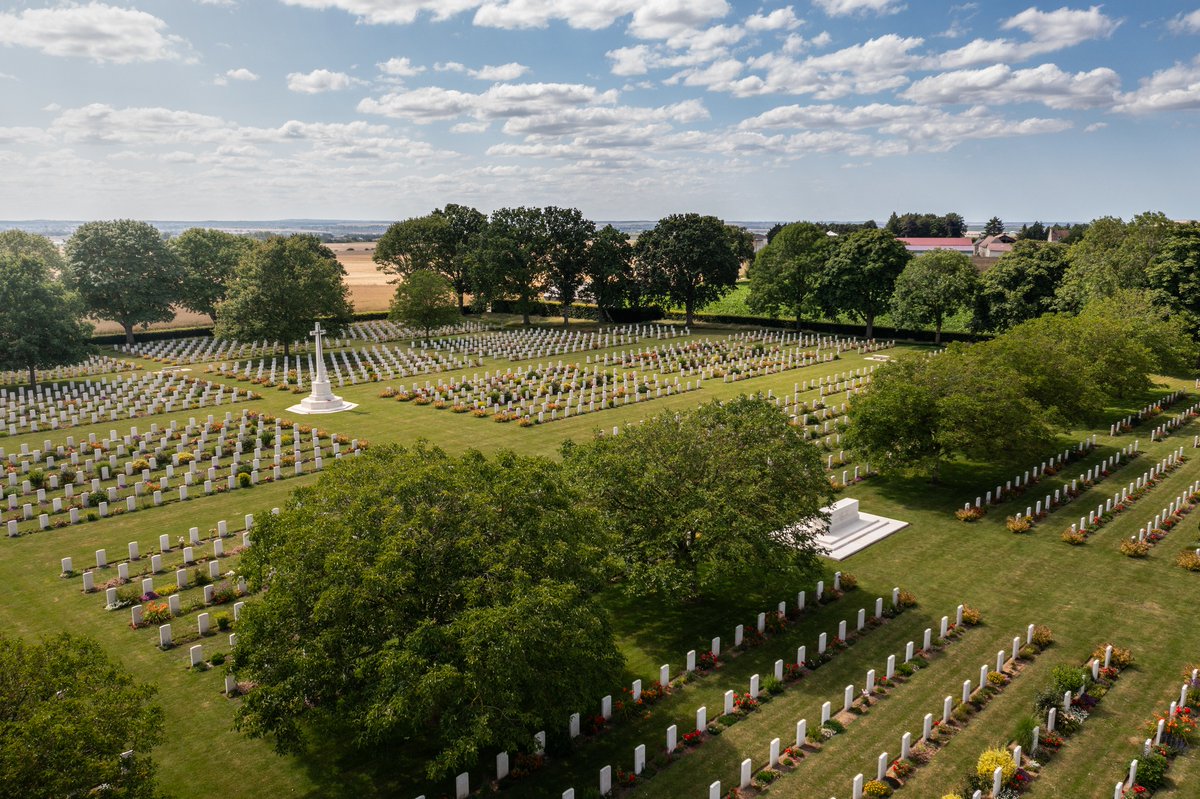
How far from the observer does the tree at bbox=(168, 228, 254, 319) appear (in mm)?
70312

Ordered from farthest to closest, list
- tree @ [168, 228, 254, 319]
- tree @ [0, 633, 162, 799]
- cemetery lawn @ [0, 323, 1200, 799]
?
tree @ [168, 228, 254, 319]
cemetery lawn @ [0, 323, 1200, 799]
tree @ [0, 633, 162, 799]

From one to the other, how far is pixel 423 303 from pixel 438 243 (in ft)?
59.3

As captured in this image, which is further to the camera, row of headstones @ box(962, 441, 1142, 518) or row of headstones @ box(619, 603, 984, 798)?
row of headstones @ box(962, 441, 1142, 518)

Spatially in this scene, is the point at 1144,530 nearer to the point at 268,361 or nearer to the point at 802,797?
the point at 802,797

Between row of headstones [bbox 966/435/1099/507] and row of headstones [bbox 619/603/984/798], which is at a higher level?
row of headstones [bbox 966/435/1099/507]

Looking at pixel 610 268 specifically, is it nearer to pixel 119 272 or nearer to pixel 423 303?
pixel 423 303

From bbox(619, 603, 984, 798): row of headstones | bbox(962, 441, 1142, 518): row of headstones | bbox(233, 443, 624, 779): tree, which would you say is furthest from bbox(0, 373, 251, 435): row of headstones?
bbox(962, 441, 1142, 518): row of headstones

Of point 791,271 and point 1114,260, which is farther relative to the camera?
point 791,271

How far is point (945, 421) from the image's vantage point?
28.2 meters

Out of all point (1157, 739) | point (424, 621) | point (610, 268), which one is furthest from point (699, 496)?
point (610, 268)

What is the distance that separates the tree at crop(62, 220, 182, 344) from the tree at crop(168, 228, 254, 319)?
2.54 meters

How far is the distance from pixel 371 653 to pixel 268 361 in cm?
5323

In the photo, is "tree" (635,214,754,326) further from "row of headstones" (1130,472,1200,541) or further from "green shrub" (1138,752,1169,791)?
"green shrub" (1138,752,1169,791)

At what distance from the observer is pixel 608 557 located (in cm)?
1695
